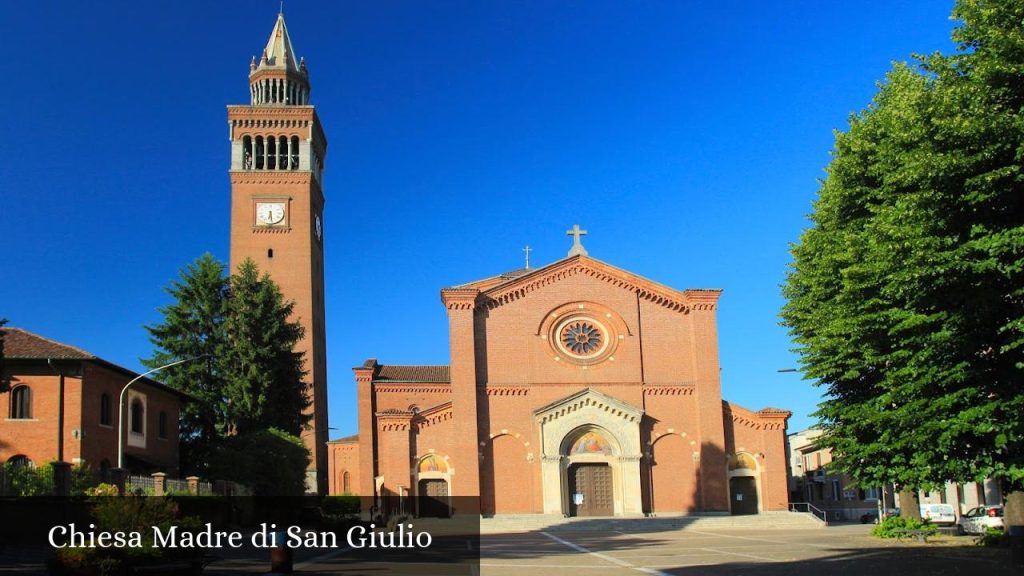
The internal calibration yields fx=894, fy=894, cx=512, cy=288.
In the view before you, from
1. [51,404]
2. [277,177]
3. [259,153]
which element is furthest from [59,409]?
[259,153]

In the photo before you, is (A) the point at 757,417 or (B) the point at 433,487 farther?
(A) the point at 757,417

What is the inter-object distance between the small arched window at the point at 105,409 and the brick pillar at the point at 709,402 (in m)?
25.8

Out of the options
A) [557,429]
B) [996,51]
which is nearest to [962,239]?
[996,51]

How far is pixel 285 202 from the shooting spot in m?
61.8

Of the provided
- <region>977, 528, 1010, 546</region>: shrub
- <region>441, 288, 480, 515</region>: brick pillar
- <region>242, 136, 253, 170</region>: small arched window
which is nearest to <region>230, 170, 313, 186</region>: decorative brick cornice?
<region>242, 136, 253, 170</region>: small arched window

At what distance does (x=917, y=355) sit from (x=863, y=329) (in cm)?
244

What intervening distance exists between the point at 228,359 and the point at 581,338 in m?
16.8

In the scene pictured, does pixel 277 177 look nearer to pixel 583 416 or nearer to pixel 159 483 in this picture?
pixel 583 416

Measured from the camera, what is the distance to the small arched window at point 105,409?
32.9 m

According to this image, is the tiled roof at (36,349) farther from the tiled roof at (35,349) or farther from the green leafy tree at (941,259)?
the green leafy tree at (941,259)

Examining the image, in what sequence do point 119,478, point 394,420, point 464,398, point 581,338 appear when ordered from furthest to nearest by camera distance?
point 581,338, point 464,398, point 394,420, point 119,478

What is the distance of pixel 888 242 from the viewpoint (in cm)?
1805

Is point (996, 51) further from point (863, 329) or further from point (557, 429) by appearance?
point (557, 429)

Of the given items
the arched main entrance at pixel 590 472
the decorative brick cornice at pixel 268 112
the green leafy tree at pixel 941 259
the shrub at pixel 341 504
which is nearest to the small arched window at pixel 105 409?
the shrub at pixel 341 504
